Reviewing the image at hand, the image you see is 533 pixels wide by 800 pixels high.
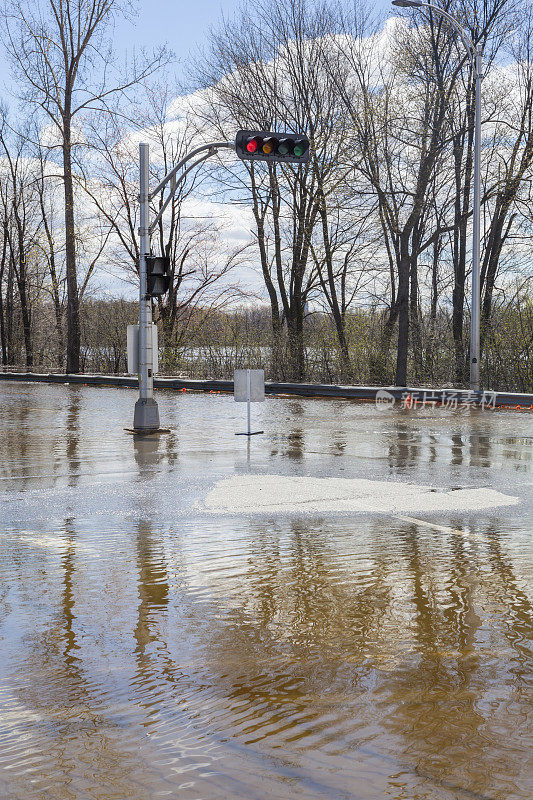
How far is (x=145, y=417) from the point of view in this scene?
60.1 feet

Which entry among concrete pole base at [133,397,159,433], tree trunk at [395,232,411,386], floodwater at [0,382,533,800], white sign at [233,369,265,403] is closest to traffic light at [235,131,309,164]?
white sign at [233,369,265,403]

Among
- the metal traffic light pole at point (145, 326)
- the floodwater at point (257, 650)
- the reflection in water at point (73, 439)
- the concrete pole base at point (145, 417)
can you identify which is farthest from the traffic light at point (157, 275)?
the floodwater at point (257, 650)

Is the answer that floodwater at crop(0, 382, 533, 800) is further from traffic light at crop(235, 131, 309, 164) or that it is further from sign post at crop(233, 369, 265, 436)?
traffic light at crop(235, 131, 309, 164)

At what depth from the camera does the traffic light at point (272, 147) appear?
16781 millimetres

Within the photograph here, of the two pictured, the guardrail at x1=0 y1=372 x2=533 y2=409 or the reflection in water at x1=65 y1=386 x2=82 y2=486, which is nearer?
the reflection in water at x1=65 y1=386 x2=82 y2=486

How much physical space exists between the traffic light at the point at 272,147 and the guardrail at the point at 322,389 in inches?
459

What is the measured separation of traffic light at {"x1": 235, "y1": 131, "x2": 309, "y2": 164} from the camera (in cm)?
1678

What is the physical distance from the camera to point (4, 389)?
1375 inches

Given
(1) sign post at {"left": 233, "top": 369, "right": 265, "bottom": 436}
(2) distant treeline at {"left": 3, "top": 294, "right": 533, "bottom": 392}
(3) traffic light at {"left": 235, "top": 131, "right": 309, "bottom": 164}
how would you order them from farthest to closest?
(2) distant treeline at {"left": 3, "top": 294, "right": 533, "bottom": 392}, (1) sign post at {"left": 233, "top": 369, "right": 265, "bottom": 436}, (3) traffic light at {"left": 235, "top": 131, "right": 309, "bottom": 164}

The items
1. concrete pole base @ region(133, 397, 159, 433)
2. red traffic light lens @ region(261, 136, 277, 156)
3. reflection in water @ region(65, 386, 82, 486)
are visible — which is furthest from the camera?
concrete pole base @ region(133, 397, 159, 433)

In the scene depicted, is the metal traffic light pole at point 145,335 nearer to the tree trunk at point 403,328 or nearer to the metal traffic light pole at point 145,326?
the metal traffic light pole at point 145,326

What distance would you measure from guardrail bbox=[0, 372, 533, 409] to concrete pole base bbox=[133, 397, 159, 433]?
37.3 feet

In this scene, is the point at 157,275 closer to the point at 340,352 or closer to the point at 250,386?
the point at 250,386

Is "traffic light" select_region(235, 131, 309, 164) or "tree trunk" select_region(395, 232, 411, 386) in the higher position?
"traffic light" select_region(235, 131, 309, 164)
